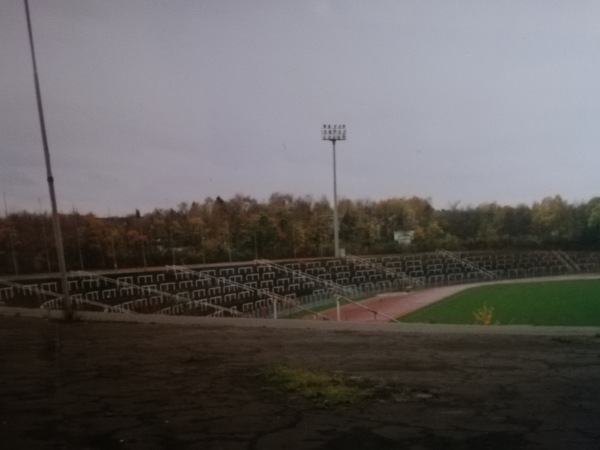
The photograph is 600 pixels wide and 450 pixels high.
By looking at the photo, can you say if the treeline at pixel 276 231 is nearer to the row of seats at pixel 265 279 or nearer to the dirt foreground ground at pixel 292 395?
the row of seats at pixel 265 279

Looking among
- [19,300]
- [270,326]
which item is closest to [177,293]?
[19,300]

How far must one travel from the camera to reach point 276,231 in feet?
84.0

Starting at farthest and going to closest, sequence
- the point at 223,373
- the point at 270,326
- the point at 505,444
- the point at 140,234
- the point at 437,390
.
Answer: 1. the point at 140,234
2. the point at 270,326
3. the point at 223,373
4. the point at 437,390
5. the point at 505,444

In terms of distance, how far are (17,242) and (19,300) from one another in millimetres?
2273

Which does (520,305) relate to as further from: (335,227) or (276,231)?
(276,231)

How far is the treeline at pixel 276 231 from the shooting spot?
21172mm

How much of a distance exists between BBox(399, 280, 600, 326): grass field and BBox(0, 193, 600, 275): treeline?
8.38ft

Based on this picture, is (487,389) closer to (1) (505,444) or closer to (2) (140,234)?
(1) (505,444)

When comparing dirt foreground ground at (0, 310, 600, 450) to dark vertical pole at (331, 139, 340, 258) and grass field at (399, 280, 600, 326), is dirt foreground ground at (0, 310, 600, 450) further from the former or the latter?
dark vertical pole at (331, 139, 340, 258)

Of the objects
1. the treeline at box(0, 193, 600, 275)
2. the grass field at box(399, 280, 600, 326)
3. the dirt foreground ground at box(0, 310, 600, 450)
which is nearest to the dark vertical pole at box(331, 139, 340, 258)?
the treeline at box(0, 193, 600, 275)

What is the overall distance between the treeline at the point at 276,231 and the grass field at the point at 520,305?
2.56 metres

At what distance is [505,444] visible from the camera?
495cm

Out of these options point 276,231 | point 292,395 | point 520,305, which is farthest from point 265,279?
point 292,395

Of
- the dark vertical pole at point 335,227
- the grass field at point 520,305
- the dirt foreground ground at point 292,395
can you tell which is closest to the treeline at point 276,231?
the dark vertical pole at point 335,227
